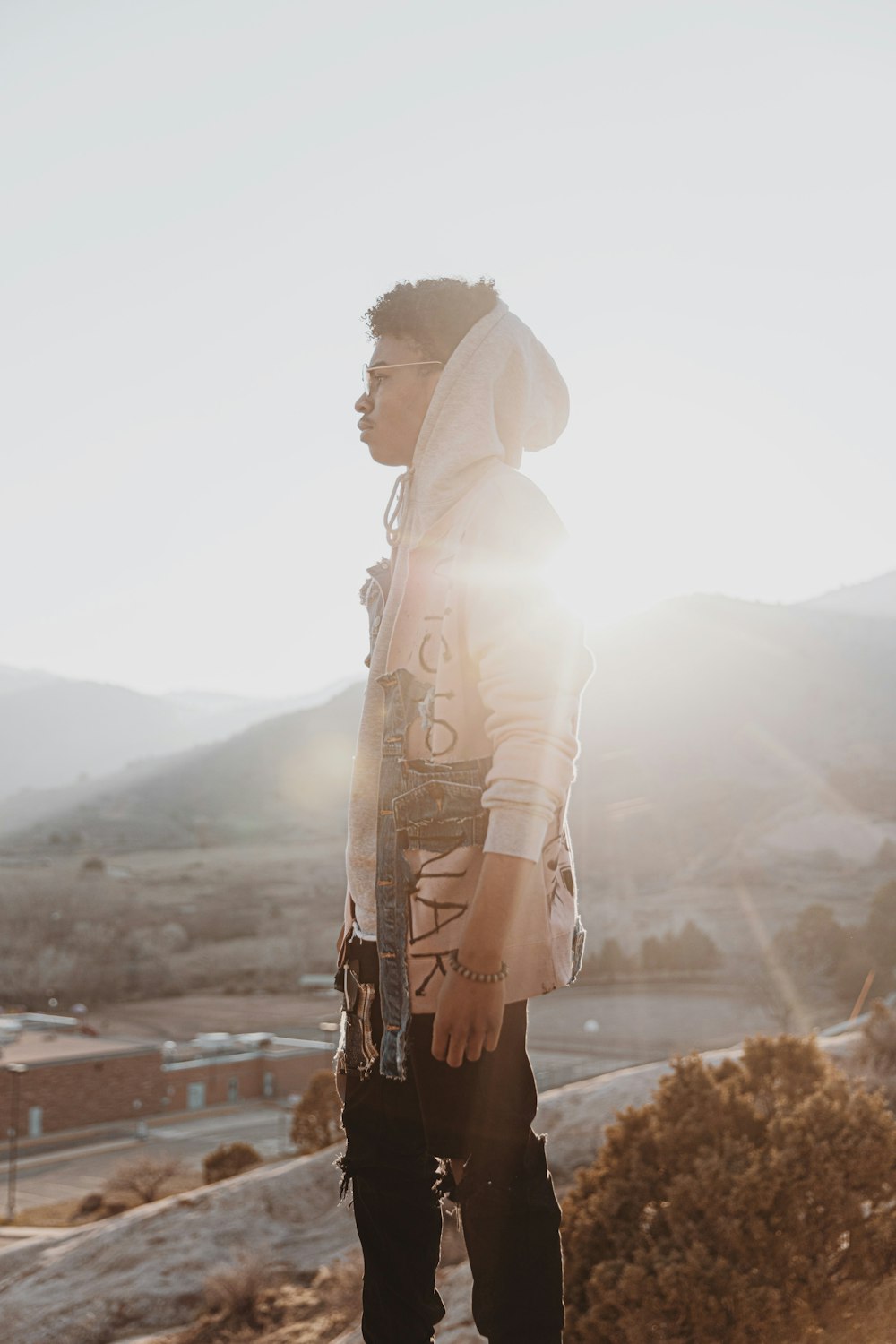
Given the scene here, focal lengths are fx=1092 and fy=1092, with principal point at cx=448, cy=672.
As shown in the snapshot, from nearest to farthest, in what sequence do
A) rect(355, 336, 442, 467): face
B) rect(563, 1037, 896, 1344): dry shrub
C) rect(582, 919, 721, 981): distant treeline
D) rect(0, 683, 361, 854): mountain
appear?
rect(355, 336, 442, 467): face, rect(563, 1037, 896, 1344): dry shrub, rect(582, 919, 721, 981): distant treeline, rect(0, 683, 361, 854): mountain

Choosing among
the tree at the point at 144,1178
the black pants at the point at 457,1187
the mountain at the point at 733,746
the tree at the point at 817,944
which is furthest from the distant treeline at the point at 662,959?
the black pants at the point at 457,1187

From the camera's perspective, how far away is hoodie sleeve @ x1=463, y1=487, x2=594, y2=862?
1.79m

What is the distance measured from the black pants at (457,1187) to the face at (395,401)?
1.01 metres

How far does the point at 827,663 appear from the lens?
365 ft

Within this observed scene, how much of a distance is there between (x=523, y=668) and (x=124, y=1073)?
119 feet

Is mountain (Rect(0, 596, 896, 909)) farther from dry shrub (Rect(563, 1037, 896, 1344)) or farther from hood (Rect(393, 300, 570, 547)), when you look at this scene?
hood (Rect(393, 300, 570, 547))

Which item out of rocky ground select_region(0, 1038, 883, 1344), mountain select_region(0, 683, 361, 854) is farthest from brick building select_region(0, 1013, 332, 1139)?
mountain select_region(0, 683, 361, 854)

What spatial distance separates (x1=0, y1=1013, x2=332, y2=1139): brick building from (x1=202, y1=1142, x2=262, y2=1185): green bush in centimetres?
1558

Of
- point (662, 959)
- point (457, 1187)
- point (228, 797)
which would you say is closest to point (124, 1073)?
point (662, 959)

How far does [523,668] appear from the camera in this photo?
186 centimetres

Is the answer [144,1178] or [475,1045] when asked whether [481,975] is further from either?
[144,1178]

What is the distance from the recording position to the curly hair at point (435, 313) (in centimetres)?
222

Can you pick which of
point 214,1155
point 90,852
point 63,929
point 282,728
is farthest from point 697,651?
point 214,1155

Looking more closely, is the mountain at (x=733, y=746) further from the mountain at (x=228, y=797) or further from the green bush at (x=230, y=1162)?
the green bush at (x=230, y=1162)
